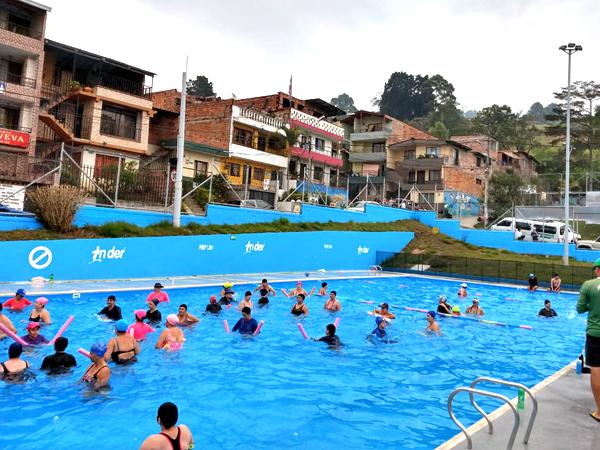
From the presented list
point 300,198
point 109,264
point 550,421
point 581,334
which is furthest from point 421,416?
point 300,198

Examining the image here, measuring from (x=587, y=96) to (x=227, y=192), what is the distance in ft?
207

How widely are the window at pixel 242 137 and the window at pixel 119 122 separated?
9.21m

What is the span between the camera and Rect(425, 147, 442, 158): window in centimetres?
5994

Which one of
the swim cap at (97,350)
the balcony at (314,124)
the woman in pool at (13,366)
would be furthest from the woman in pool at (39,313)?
the balcony at (314,124)

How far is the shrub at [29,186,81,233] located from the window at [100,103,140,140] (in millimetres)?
17473

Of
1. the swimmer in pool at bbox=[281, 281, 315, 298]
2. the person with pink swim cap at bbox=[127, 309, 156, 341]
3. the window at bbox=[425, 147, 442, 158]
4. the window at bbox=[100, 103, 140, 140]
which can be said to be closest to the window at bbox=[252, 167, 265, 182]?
the window at bbox=[100, 103, 140, 140]

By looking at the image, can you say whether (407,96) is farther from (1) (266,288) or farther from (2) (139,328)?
(2) (139,328)

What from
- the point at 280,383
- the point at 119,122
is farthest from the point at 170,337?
the point at 119,122

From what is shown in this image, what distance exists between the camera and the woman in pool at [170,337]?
1147cm

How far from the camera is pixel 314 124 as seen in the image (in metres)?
52.4

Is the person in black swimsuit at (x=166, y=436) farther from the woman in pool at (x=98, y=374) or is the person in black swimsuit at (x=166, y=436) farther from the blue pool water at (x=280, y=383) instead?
the woman in pool at (x=98, y=374)

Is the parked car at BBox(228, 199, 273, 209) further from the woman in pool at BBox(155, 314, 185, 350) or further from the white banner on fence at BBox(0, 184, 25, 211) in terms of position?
the woman in pool at BBox(155, 314, 185, 350)

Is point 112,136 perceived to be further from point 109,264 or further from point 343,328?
point 343,328

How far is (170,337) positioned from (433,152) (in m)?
54.4
